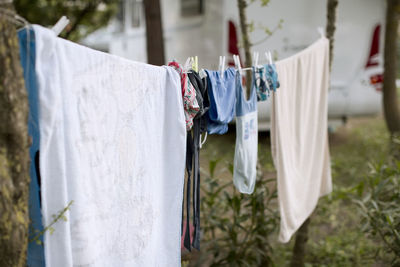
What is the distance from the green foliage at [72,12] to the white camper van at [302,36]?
7.96 feet

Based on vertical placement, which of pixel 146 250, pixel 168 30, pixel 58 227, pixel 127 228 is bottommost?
pixel 146 250

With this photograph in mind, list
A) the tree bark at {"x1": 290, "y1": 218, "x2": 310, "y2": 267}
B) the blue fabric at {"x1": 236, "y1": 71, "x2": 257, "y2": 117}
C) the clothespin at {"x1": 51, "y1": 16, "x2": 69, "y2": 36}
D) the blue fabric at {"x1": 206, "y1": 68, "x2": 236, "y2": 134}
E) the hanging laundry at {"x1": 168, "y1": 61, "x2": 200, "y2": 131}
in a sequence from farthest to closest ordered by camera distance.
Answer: the tree bark at {"x1": 290, "y1": 218, "x2": 310, "y2": 267}
the blue fabric at {"x1": 236, "y1": 71, "x2": 257, "y2": 117}
the blue fabric at {"x1": 206, "y1": 68, "x2": 236, "y2": 134}
the hanging laundry at {"x1": 168, "y1": 61, "x2": 200, "y2": 131}
the clothespin at {"x1": 51, "y1": 16, "x2": 69, "y2": 36}

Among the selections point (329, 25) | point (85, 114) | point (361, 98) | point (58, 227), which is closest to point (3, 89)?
point (85, 114)

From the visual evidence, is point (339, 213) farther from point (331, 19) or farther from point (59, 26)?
point (59, 26)

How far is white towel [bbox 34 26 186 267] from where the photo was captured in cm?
113

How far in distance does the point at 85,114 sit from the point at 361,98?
450cm

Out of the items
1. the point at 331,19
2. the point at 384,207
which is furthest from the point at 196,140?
the point at 331,19

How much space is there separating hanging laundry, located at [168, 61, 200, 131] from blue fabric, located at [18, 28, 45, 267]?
62 cm

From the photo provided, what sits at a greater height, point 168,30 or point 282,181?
point 168,30

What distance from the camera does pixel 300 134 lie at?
97.4 inches

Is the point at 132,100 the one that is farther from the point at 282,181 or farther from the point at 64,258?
the point at 282,181

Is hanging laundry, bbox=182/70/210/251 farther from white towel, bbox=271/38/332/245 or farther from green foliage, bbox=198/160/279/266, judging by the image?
green foliage, bbox=198/160/279/266

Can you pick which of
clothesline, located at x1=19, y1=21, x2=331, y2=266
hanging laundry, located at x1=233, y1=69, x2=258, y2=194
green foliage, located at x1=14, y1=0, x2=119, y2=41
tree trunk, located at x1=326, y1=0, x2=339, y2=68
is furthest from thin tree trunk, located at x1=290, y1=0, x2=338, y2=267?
green foliage, located at x1=14, y1=0, x2=119, y2=41

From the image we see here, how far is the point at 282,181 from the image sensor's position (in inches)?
90.6
